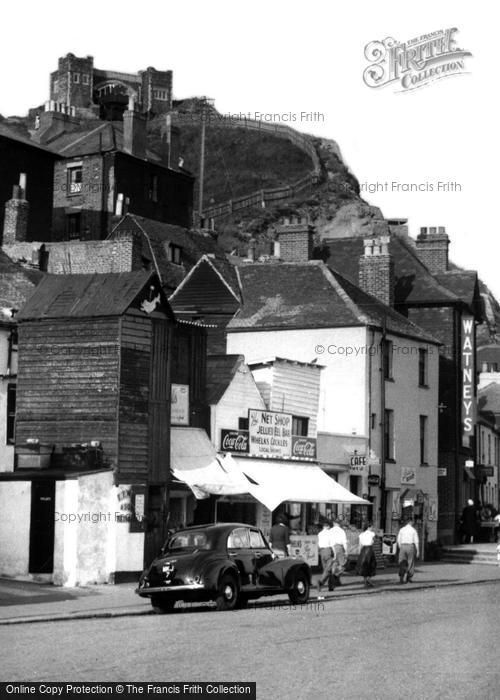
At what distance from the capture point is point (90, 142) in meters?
74.0

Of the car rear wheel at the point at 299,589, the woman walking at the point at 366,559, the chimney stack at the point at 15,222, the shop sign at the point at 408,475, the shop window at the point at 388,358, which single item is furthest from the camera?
the chimney stack at the point at 15,222

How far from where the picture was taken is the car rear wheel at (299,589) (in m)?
27.7

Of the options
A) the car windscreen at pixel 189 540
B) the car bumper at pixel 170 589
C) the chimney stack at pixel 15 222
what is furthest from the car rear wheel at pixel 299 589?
the chimney stack at pixel 15 222

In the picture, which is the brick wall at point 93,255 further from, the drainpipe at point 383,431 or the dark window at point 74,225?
the dark window at point 74,225

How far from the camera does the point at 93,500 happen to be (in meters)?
31.3

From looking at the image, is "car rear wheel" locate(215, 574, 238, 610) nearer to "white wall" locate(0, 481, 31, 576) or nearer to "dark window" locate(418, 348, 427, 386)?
"white wall" locate(0, 481, 31, 576)

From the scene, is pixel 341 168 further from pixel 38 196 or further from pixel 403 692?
pixel 403 692

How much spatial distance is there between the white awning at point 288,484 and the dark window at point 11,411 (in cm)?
586

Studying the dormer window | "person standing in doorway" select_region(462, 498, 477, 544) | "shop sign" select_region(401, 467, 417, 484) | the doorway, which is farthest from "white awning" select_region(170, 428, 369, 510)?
the dormer window

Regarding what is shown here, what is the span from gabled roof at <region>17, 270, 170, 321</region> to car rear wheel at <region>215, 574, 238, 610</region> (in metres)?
8.66

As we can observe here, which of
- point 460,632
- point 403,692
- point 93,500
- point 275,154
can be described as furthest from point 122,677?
point 275,154

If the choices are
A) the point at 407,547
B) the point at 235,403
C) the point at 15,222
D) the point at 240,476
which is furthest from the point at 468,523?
the point at 240,476

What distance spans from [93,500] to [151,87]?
355ft

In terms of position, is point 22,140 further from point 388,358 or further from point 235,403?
point 235,403
